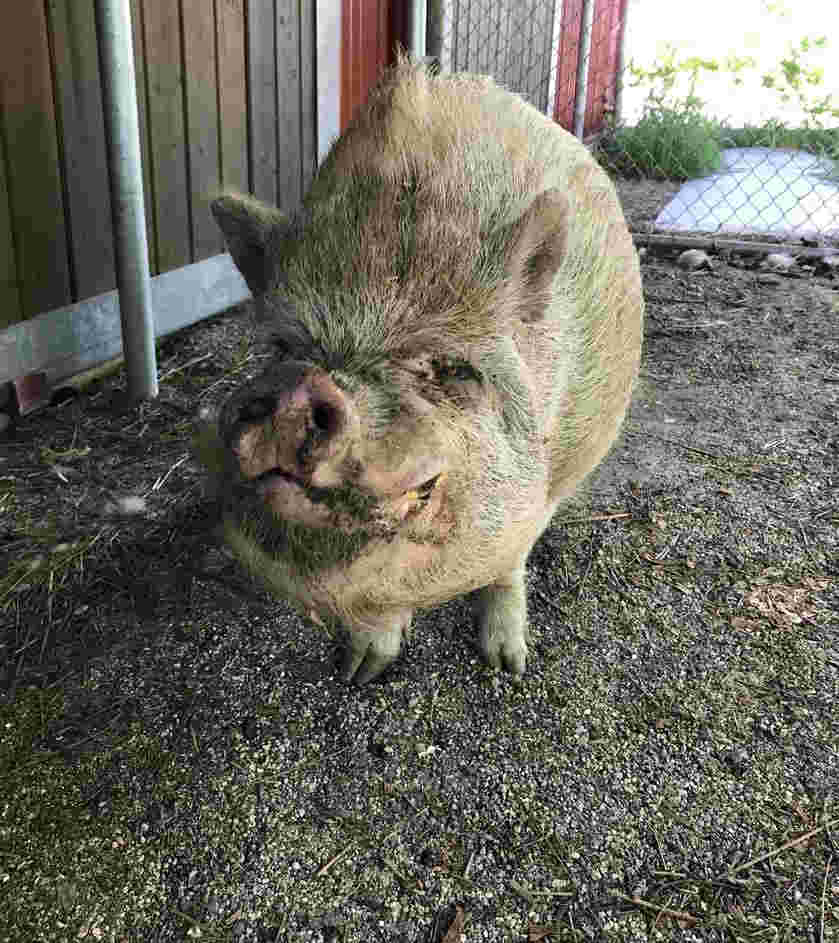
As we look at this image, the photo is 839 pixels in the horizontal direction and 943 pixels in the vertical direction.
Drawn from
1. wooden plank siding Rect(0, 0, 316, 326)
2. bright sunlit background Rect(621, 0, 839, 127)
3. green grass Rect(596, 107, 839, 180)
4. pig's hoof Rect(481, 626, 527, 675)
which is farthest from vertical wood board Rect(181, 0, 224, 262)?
bright sunlit background Rect(621, 0, 839, 127)

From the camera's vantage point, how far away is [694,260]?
18.5 ft

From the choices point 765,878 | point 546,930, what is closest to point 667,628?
point 765,878

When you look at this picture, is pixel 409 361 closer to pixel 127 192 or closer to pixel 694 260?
pixel 127 192

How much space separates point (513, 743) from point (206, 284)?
2.92 metres

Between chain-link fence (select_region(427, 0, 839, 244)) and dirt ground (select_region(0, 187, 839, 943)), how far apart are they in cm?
370

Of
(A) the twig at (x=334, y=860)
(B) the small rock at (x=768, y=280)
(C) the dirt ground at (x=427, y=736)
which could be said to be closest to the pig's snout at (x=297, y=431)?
(C) the dirt ground at (x=427, y=736)

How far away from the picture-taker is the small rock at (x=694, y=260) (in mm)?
5602

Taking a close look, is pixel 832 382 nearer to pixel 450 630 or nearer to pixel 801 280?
pixel 801 280

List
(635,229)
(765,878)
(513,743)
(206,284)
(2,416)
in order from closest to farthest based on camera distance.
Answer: (765,878) < (513,743) < (2,416) < (206,284) < (635,229)

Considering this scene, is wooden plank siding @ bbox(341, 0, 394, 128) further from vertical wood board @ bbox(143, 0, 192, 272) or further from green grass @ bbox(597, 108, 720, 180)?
green grass @ bbox(597, 108, 720, 180)

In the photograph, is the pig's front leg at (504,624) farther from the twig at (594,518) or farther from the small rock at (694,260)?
the small rock at (694,260)

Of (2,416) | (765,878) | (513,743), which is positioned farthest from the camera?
(2,416)

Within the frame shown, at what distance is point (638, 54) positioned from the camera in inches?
382

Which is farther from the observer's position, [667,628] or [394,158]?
[667,628]
